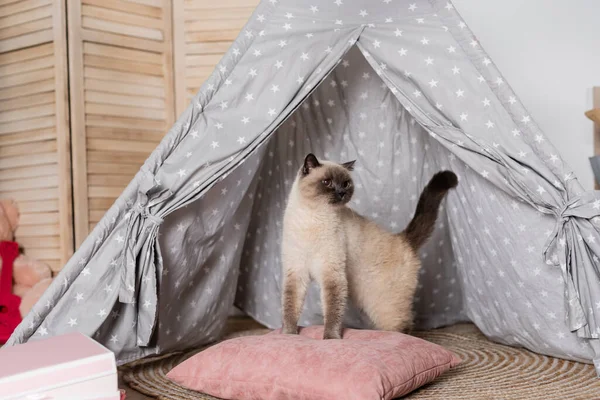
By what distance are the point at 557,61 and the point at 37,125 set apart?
2.78 metres

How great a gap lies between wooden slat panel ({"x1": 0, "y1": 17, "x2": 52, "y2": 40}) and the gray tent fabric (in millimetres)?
1412

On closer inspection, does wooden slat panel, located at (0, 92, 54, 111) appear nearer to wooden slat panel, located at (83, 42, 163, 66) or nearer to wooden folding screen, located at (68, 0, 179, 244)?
wooden folding screen, located at (68, 0, 179, 244)

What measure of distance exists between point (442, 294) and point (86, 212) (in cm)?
185

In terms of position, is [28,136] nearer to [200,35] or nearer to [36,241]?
[36,241]

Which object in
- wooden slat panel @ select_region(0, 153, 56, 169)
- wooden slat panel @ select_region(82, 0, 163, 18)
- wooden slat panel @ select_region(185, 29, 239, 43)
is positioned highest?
wooden slat panel @ select_region(82, 0, 163, 18)

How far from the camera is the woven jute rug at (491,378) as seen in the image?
1819 millimetres

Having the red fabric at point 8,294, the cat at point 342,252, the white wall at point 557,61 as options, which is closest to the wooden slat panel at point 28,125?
the red fabric at point 8,294

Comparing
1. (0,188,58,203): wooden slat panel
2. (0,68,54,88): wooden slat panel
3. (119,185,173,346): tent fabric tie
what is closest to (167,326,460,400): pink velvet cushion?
(119,185,173,346): tent fabric tie

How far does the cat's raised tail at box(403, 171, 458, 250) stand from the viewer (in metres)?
2.28

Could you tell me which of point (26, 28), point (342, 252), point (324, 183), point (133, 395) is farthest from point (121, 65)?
point (133, 395)

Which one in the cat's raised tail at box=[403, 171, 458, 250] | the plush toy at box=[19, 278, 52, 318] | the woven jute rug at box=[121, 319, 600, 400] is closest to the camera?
the woven jute rug at box=[121, 319, 600, 400]

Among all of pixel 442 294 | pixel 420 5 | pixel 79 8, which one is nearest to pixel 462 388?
pixel 442 294

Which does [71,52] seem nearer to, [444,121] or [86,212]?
[86,212]

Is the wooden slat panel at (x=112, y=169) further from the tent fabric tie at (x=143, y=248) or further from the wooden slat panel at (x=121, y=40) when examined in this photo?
the tent fabric tie at (x=143, y=248)
